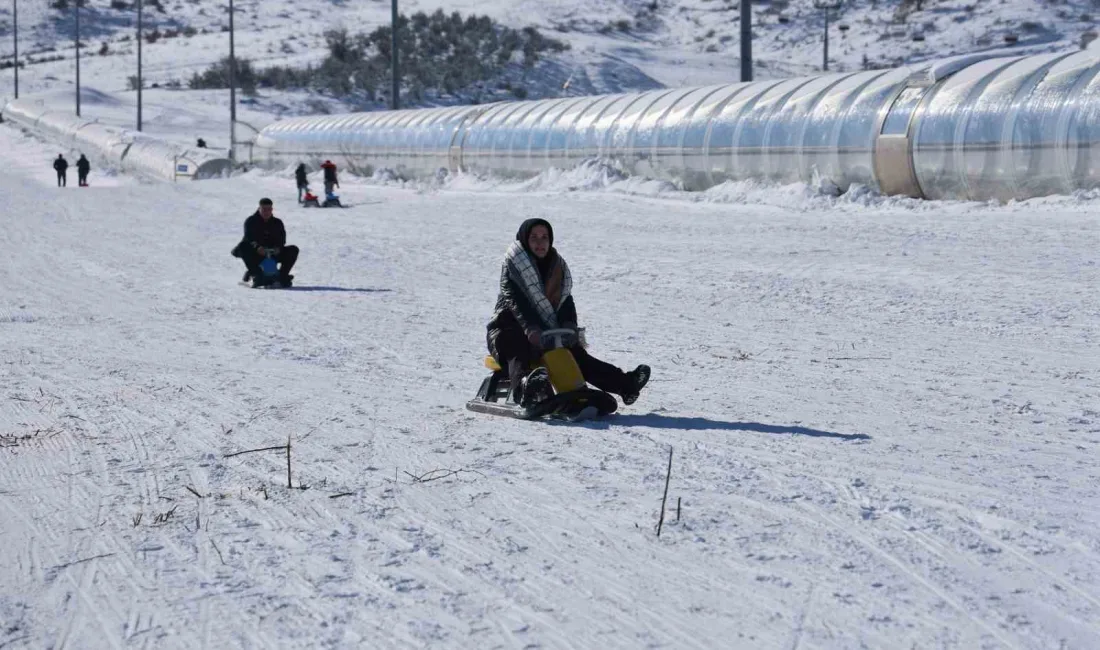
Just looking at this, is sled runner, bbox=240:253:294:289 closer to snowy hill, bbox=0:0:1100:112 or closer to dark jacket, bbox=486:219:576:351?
dark jacket, bbox=486:219:576:351

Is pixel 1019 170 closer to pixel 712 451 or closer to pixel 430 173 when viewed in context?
pixel 712 451

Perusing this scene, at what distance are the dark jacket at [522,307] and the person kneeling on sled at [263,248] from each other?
830 centimetres

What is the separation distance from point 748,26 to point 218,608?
82.0ft

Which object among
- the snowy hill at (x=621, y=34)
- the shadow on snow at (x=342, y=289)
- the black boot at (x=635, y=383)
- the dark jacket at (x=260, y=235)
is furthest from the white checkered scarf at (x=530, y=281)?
the snowy hill at (x=621, y=34)

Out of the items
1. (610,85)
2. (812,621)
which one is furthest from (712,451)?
(610,85)

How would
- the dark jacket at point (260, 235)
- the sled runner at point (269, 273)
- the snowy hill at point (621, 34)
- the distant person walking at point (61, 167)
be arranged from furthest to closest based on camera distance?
the snowy hill at point (621, 34) < the distant person walking at point (61, 167) < the dark jacket at point (260, 235) < the sled runner at point (269, 273)

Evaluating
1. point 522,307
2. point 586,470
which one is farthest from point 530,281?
point 586,470

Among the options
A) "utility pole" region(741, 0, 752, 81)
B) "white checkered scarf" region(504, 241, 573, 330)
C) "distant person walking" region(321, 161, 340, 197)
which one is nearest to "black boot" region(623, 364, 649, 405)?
"white checkered scarf" region(504, 241, 573, 330)

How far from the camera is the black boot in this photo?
7.21 meters

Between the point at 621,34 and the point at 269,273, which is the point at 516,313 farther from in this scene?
the point at 621,34

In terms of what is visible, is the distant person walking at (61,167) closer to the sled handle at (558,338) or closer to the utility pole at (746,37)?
the utility pole at (746,37)

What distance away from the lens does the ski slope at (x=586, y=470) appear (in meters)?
4.03

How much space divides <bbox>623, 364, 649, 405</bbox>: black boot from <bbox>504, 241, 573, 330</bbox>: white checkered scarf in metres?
0.54

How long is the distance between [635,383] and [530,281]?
0.86 metres
